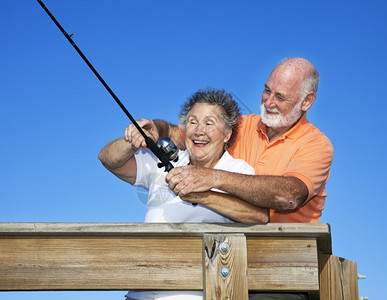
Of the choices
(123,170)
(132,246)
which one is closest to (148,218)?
(123,170)

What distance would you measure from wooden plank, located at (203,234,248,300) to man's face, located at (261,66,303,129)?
2477 millimetres

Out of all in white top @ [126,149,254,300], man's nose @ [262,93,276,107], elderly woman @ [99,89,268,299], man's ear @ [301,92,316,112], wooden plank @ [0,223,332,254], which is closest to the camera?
wooden plank @ [0,223,332,254]

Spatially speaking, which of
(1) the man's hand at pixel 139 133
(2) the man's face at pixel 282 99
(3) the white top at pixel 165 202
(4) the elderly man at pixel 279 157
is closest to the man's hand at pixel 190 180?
(4) the elderly man at pixel 279 157

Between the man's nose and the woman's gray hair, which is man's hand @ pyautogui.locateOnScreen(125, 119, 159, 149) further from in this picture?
the man's nose

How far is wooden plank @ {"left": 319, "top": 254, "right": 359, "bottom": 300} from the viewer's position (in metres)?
3.49

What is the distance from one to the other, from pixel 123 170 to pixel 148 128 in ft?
1.29

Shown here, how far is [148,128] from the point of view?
443cm

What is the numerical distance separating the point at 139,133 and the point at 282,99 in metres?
1.72

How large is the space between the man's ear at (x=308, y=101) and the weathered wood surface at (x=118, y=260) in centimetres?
274

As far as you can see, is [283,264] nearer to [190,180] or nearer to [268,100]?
[190,180]

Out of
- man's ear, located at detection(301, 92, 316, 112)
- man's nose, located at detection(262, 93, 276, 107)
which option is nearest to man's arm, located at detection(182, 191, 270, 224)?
man's nose, located at detection(262, 93, 276, 107)

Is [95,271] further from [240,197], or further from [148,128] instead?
[148,128]

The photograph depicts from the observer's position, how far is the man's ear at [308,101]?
5309 millimetres

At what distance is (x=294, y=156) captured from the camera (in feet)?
15.1
